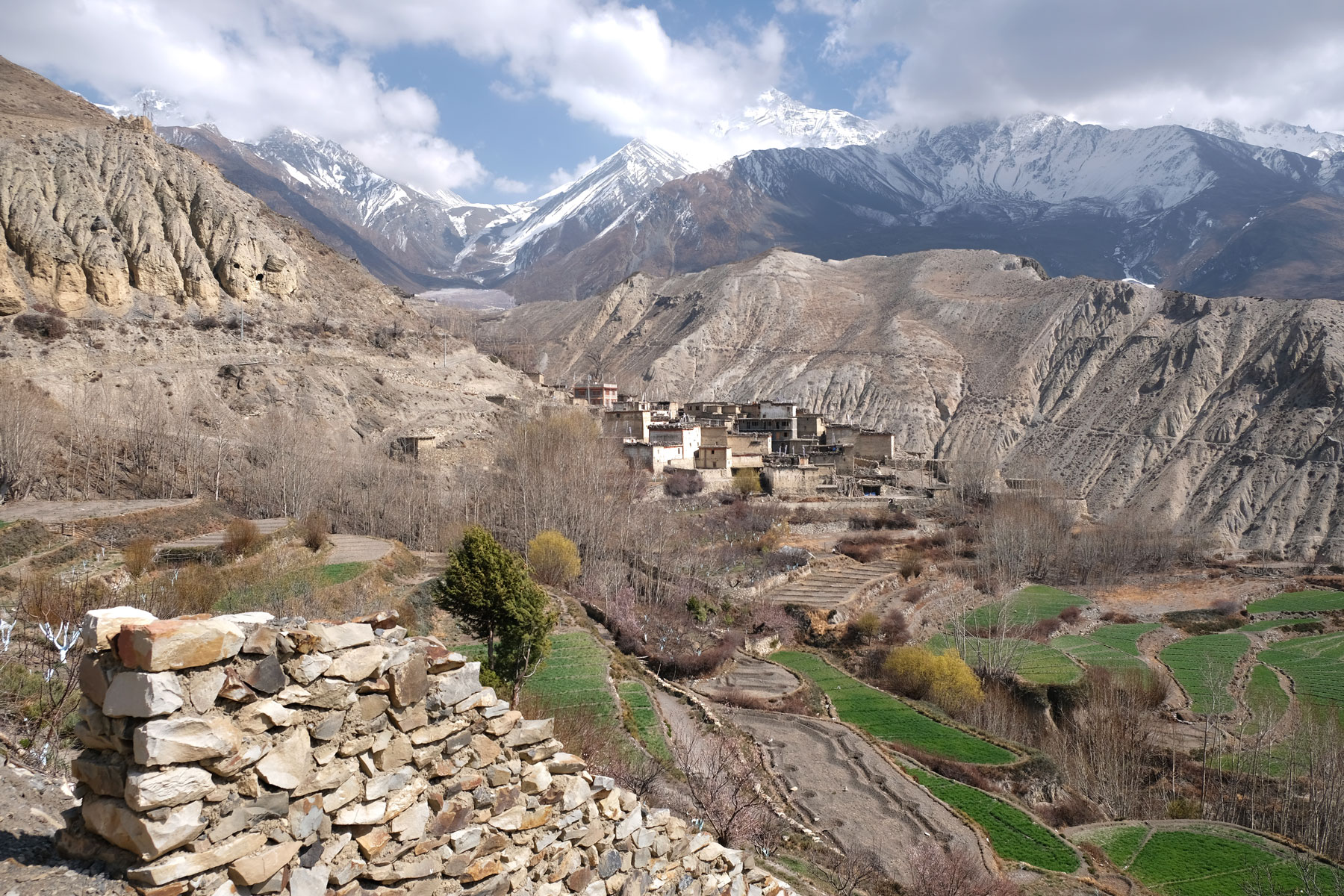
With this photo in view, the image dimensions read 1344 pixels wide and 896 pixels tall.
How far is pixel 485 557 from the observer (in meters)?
14.6

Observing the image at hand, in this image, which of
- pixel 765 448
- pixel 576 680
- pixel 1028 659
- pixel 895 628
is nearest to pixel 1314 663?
pixel 1028 659

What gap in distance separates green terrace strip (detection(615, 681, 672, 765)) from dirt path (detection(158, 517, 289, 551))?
1138 cm

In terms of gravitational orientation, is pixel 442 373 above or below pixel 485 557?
above

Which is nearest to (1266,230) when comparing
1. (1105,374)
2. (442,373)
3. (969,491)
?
(1105,374)

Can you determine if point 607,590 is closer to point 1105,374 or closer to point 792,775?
point 792,775

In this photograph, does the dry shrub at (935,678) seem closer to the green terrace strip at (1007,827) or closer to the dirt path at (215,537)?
the green terrace strip at (1007,827)

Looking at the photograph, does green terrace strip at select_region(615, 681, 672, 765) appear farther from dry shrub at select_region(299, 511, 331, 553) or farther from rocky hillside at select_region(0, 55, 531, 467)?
rocky hillside at select_region(0, 55, 531, 467)

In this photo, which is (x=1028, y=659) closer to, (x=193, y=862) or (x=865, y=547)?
(x=865, y=547)

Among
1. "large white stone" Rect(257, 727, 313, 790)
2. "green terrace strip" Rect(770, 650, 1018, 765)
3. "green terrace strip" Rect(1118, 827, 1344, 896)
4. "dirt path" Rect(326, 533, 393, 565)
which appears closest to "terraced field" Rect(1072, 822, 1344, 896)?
"green terrace strip" Rect(1118, 827, 1344, 896)

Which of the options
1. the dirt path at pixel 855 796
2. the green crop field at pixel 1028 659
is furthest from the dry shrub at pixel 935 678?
the dirt path at pixel 855 796

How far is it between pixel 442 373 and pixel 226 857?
53.4 m

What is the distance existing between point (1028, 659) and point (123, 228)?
50.5 m

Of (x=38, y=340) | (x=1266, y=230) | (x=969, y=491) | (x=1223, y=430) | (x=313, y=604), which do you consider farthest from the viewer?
(x=1266, y=230)

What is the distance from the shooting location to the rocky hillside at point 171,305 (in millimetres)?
39031
